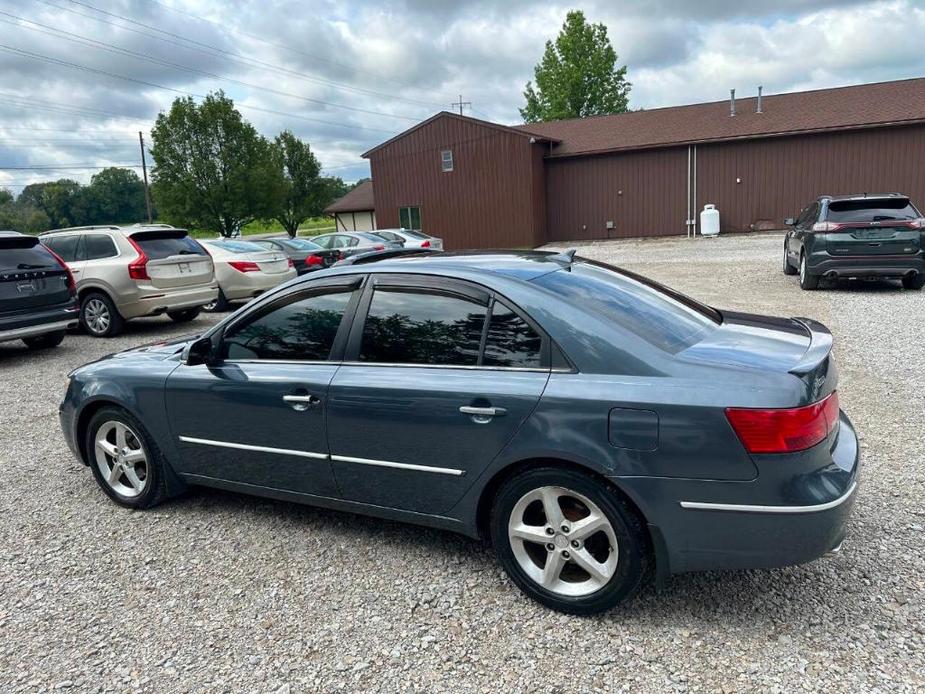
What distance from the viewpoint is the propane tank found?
26125 millimetres

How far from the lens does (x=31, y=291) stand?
8359 millimetres

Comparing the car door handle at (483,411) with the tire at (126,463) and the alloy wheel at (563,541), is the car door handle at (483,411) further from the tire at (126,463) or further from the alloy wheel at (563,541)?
the tire at (126,463)

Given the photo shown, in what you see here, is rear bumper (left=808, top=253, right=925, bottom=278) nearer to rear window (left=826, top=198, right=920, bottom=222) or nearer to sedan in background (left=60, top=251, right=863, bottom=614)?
rear window (left=826, top=198, right=920, bottom=222)

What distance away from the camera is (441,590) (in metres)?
3.08

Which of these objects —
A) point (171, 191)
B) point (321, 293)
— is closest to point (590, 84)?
point (171, 191)

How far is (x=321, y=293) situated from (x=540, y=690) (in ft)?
6.96

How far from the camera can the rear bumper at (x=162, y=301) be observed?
9.79 m

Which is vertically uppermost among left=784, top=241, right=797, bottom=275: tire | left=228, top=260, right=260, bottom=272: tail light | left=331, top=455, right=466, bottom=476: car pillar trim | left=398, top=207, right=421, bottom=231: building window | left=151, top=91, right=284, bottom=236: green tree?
left=151, top=91, right=284, bottom=236: green tree

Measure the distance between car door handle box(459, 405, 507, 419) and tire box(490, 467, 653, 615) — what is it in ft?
0.90

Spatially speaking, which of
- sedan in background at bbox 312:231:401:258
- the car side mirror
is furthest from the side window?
sedan in background at bbox 312:231:401:258

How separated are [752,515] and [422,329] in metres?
1.59

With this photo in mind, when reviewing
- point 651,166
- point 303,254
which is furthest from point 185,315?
point 651,166

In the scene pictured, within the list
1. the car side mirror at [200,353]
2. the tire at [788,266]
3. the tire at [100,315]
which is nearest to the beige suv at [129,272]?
the tire at [100,315]

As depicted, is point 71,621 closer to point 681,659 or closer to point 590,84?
point 681,659
